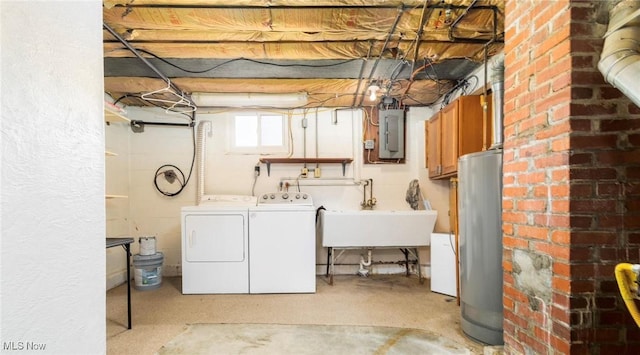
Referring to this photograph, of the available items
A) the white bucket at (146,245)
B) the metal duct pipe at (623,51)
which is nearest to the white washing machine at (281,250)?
the white bucket at (146,245)

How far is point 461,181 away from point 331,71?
1.47m

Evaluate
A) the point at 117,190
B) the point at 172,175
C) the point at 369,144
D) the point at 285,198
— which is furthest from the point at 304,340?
the point at 117,190

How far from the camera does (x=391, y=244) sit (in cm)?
383

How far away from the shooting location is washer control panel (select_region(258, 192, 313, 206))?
4031 millimetres

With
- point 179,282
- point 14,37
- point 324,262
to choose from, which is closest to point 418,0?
point 14,37

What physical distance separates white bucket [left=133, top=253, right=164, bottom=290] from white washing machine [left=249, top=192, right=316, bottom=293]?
1.13m

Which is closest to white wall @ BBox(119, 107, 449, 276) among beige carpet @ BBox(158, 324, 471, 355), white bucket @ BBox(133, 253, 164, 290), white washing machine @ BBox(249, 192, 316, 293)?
white bucket @ BBox(133, 253, 164, 290)

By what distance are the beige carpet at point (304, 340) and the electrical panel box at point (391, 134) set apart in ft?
7.41

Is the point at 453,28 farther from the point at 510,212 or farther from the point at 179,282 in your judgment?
the point at 179,282

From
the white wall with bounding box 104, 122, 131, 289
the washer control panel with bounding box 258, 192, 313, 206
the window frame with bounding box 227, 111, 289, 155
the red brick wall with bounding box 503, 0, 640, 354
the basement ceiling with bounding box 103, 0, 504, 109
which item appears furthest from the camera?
the window frame with bounding box 227, 111, 289, 155

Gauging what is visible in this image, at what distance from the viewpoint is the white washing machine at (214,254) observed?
3.52 metres

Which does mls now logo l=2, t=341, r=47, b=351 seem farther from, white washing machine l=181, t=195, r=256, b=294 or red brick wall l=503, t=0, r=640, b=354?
white washing machine l=181, t=195, r=256, b=294

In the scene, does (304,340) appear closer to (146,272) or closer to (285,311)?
(285,311)

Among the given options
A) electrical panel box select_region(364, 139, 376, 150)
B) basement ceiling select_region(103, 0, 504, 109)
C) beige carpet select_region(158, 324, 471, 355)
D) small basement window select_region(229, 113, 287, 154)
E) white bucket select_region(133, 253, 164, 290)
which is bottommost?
beige carpet select_region(158, 324, 471, 355)
